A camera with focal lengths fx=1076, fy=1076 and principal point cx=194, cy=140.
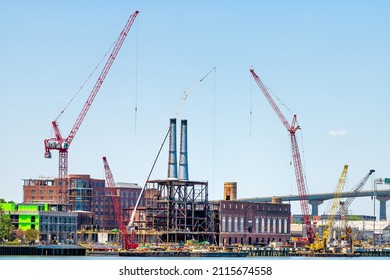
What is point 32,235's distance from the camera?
632 ft

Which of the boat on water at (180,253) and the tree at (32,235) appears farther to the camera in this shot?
the tree at (32,235)

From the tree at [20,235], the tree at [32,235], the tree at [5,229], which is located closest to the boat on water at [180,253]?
the tree at [32,235]

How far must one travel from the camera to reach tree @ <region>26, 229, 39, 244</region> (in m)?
191

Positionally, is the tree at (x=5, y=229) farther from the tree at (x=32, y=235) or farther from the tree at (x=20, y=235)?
the tree at (x=32, y=235)

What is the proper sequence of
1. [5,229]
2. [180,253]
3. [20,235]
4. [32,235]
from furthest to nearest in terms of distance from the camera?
[20,235], [32,235], [5,229], [180,253]

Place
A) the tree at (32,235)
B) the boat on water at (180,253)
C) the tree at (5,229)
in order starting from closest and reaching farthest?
the boat on water at (180,253) < the tree at (5,229) < the tree at (32,235)

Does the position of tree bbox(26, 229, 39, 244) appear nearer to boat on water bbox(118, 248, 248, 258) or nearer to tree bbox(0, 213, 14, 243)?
tree bbox(0, 213, 14, 243)

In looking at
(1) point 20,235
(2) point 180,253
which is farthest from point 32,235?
(2) point 180,253

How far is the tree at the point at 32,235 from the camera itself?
191 metres

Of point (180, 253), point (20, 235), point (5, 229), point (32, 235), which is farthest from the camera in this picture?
point (20, 235)

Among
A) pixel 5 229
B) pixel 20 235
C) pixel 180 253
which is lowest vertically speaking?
pixel 180 253

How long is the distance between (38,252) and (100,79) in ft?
154

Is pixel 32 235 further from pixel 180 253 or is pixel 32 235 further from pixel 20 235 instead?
pixel 180 253
